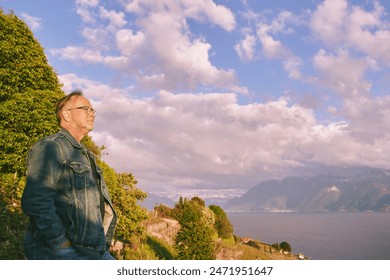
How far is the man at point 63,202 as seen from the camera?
443 cm

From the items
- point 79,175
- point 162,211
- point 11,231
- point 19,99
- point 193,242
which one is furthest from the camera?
point 162,211

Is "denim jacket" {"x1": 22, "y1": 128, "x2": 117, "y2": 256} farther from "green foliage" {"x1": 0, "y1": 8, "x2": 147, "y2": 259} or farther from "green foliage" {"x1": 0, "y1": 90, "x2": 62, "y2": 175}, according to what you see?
"green foliage" {"x1": 0, "y1": 90, "x2": 62, "y2": 175}

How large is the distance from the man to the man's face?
0.09ft

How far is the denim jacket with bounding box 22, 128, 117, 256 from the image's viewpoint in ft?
14.5

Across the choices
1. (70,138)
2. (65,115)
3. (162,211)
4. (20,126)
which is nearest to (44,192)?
(70,138)

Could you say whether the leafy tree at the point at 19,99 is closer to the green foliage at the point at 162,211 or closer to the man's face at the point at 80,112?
the man's face at the point at 80,112

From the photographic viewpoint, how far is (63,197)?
15.2 ft

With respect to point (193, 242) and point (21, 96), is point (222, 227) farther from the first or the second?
point (21, 96)

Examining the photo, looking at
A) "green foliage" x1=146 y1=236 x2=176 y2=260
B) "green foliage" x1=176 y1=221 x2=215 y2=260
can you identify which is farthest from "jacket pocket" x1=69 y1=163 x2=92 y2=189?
"green foliage" x1=146 y1=236 x2=176 y2=260

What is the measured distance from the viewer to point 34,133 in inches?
992

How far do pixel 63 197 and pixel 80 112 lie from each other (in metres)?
1.24
